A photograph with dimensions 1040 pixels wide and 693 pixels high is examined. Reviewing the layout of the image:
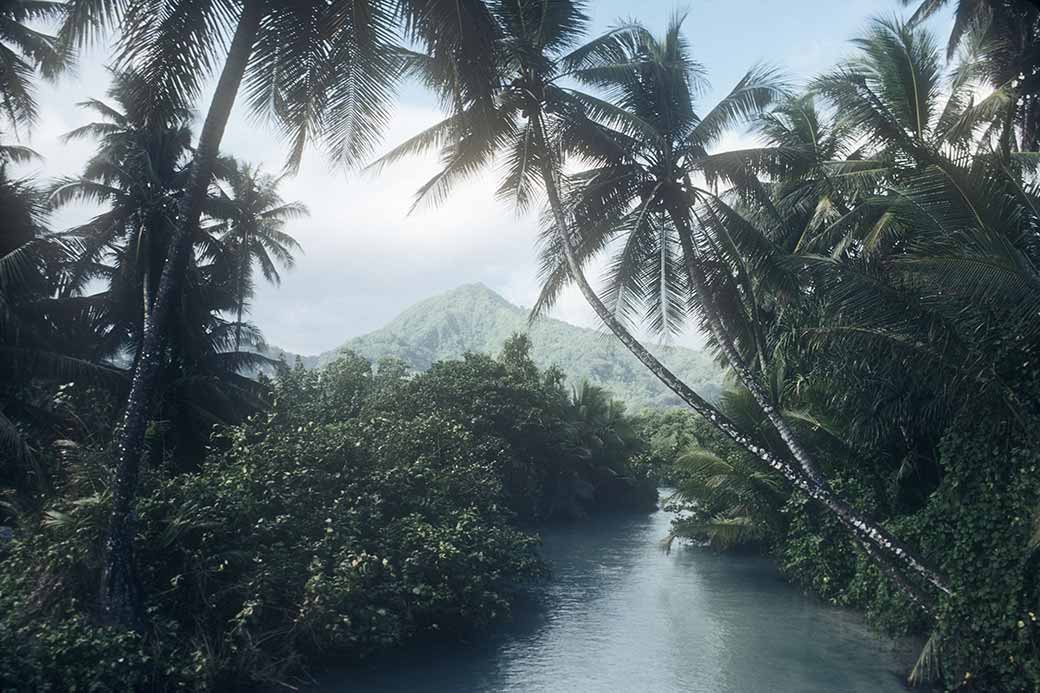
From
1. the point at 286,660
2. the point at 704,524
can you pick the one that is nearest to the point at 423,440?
the point at 286,660

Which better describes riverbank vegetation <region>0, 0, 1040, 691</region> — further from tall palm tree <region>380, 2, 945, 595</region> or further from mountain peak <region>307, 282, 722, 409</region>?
mountain peak <region>307, 282, 722, 409</region>

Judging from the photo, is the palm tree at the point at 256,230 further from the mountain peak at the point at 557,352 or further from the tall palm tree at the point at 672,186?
the mountain peak at the point at 557,352

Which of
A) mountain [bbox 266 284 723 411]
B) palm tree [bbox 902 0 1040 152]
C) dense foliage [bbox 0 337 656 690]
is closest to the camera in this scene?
dense foliage [bbox 0 337 656 690]

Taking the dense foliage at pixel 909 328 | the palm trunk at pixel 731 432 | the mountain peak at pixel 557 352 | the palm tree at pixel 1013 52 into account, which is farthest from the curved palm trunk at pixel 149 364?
the mountain peak at pixel 557 352

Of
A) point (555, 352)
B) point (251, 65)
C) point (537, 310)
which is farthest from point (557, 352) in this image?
point (251, 65)

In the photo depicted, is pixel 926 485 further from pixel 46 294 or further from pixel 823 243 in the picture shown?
pixel 46 294

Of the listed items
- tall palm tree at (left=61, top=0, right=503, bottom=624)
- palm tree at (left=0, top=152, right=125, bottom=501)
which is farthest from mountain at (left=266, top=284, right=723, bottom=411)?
tall palm tree at (left=61, top=0, right=503, bottom=624)
